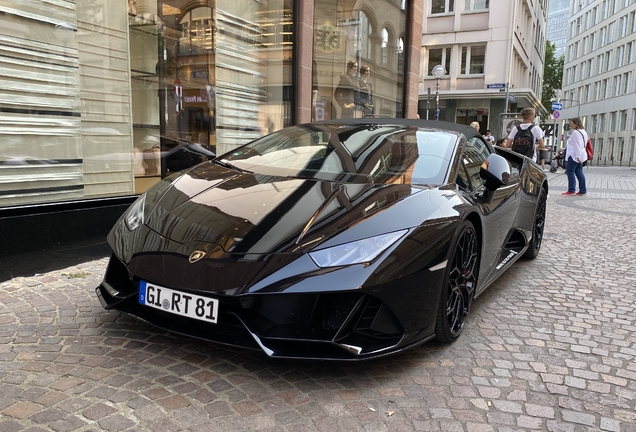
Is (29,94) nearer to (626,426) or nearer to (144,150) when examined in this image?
(144,150)

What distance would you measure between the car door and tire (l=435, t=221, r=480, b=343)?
198mm

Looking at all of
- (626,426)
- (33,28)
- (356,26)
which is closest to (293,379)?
(626,426)

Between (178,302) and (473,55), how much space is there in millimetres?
32688

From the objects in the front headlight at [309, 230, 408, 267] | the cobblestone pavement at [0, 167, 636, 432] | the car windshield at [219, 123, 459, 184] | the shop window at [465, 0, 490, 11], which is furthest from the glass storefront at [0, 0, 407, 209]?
the shop window at [465, 0, 490, 11]

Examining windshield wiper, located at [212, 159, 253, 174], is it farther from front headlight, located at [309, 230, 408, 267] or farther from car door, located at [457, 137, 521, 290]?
car door, located at [457, 137, 521, 290]

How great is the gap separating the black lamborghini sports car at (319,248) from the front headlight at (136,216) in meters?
0.01

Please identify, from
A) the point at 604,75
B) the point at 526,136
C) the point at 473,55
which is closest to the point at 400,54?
the point at 526,136

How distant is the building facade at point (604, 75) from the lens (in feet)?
213

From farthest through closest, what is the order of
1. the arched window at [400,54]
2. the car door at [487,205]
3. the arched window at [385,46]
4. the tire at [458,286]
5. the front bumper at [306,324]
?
the arched window at [400,54], the arched window at [385,46], the car door at [487,205], the tire at [458,286], the front bumper at [306,324]

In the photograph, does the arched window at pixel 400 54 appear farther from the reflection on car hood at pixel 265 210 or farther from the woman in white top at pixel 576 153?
the reflection on car hood at pixel 265 210

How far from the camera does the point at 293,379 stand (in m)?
2.52

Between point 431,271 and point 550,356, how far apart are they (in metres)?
0.95

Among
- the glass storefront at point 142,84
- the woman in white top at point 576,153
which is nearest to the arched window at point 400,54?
the glass storefront at point 142,84

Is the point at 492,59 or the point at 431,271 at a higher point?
the point at 492,59
